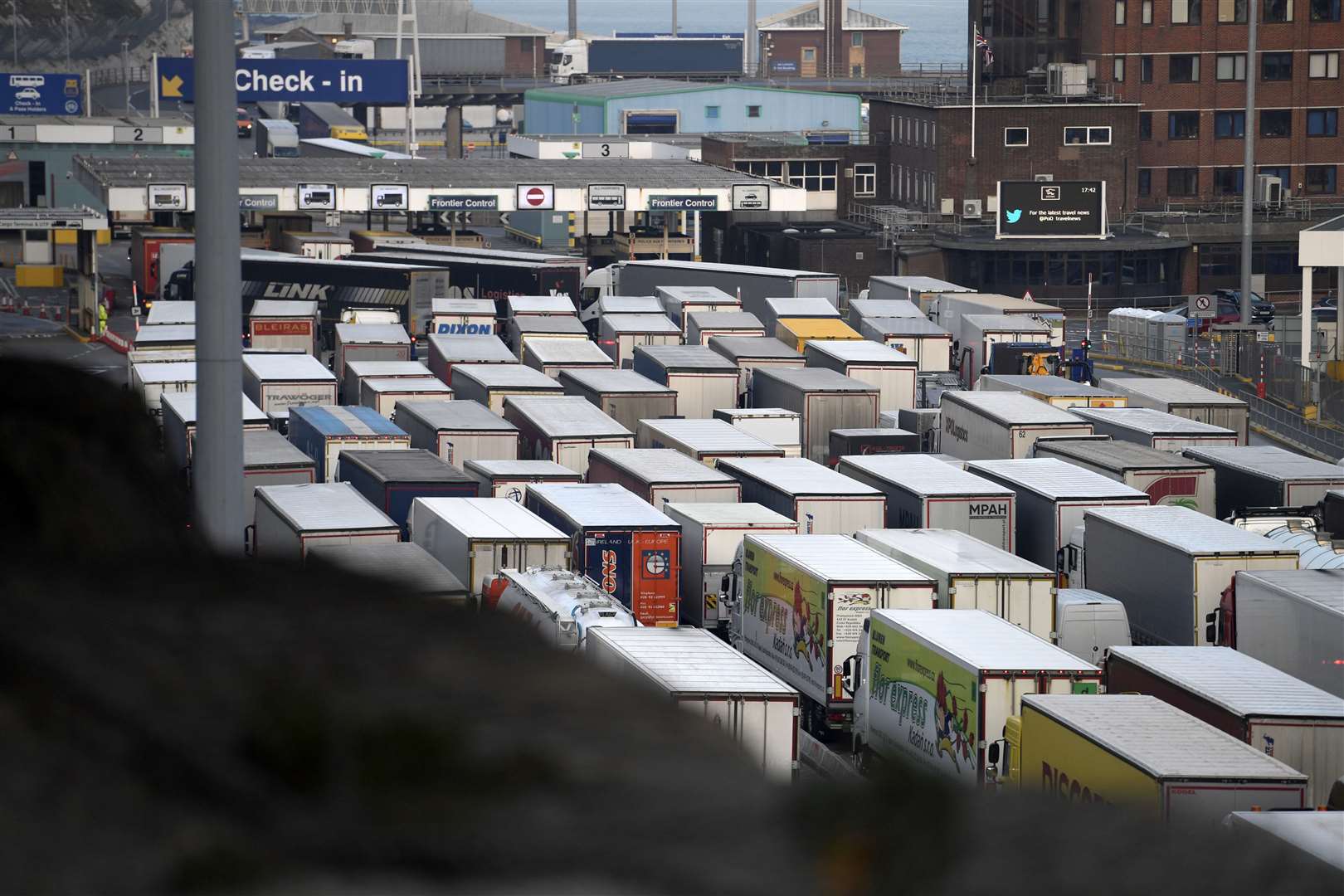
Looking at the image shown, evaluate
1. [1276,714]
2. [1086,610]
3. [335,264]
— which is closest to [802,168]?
[335,264]

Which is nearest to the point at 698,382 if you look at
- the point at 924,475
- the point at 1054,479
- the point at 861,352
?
the point at 861,352

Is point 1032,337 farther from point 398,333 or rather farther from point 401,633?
point 401,633

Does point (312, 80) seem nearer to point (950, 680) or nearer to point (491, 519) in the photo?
point (491, 519)

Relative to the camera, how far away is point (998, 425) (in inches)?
1502

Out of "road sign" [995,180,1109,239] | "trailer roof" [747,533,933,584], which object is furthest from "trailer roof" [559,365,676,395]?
"road sign" [995,180,1109,239]

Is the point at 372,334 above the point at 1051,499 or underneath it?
above

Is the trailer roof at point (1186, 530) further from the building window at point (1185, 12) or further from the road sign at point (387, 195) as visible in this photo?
the building window at point (1185, 12)

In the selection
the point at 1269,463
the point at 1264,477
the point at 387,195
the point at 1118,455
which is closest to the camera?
the point at 1264,477

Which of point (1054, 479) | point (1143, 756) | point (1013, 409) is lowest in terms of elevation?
point (1143, 756)

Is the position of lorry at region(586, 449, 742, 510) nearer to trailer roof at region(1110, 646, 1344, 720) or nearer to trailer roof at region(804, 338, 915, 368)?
trailer roof at region(1110, 646, 1344, 720)

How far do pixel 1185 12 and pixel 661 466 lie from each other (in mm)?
59036

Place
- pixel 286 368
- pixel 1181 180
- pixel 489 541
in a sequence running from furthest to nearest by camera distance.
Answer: pixel 1181 180 < pixel 286 368 < pixel 489 541

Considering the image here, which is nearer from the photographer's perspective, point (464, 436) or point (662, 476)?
point (662, 476)

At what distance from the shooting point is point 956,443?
4072 cm
